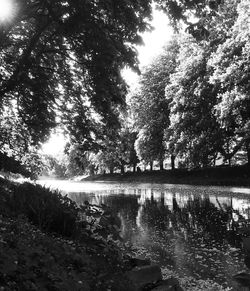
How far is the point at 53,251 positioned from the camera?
6082 mm

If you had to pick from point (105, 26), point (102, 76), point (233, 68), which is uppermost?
point (233, 68)

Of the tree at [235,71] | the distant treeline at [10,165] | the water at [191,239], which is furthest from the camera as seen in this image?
the tree at [235,71]

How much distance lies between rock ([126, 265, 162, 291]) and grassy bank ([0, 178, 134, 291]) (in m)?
0.25

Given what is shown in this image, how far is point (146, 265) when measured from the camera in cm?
782

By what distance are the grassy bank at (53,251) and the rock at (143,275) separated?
9.8 inches

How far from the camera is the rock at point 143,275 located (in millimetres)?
6945

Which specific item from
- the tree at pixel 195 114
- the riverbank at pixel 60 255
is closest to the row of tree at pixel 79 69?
the riverbank at pixel 60 255

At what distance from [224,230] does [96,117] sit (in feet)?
21.8

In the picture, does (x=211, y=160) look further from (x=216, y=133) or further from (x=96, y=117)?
(x=96, y=117)

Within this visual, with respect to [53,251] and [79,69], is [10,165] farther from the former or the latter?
[53,251]

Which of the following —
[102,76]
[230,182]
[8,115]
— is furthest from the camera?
[230,182]

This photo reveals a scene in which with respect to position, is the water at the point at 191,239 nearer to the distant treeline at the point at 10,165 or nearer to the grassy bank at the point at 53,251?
the grassy bank at the point at 53,251

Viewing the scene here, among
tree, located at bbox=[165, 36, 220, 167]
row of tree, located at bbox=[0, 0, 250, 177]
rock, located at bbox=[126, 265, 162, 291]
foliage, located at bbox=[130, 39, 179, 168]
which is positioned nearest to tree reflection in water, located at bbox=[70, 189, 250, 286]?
rock, located at bbox=[126, 265, 162, 291]

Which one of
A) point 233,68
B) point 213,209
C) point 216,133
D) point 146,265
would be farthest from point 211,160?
point 146,265
